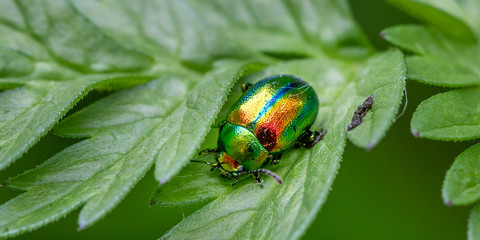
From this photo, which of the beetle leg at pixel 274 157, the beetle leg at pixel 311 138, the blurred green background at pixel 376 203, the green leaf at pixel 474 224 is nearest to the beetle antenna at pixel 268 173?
the beetle leg at pixel 274 157

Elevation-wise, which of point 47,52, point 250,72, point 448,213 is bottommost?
point 448,213

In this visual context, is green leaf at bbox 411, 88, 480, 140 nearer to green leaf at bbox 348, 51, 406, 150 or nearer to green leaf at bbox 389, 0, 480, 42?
green leaf at bbox 348, 51, 406, 150

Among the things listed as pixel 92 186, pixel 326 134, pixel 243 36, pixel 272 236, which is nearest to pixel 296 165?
pixel 326 134

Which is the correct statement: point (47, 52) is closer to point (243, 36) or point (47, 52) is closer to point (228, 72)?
point (228, 72)

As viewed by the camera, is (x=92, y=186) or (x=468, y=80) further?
(x=468, y=80)

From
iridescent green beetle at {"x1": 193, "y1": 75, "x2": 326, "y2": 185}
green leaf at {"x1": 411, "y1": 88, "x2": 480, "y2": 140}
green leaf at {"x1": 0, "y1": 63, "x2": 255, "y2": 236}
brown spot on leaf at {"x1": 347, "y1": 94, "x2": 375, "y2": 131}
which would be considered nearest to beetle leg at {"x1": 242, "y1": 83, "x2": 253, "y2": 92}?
iridescent green beetle at {"x1": 193, "y1": 75, "x2": 326, "y2": 185}

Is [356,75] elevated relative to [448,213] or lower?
elevated

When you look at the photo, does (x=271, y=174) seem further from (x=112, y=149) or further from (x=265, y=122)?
(x=112, y=149)
